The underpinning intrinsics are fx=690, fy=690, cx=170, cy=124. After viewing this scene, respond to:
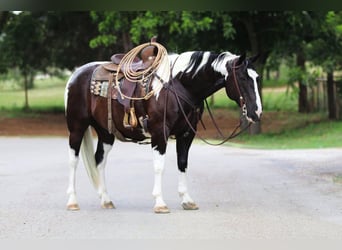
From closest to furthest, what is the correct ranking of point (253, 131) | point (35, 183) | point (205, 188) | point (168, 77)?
point (168, 77), point (205, 188), point (35, 183), point (253, 131)

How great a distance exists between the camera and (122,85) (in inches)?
348

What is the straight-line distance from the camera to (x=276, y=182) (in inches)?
456

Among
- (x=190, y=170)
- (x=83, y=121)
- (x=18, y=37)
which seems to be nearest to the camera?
(x=83, y=121)

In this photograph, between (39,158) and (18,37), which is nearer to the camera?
(39,158)

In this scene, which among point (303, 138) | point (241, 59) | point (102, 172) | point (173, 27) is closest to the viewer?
point (241, 59)

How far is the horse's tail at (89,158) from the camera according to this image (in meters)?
9.27

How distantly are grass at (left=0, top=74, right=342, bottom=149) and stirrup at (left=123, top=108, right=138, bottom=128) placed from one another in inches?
421

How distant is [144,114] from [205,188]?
272 cm

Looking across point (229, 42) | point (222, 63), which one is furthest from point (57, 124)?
point (222, 63)

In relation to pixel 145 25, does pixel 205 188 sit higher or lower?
lower

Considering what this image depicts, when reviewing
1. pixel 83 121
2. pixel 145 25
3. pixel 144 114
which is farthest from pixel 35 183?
pixel 145 25

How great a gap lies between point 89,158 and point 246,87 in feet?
8.08

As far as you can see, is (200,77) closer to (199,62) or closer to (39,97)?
(199,62)

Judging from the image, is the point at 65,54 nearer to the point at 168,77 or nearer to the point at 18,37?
the point at 18,37
